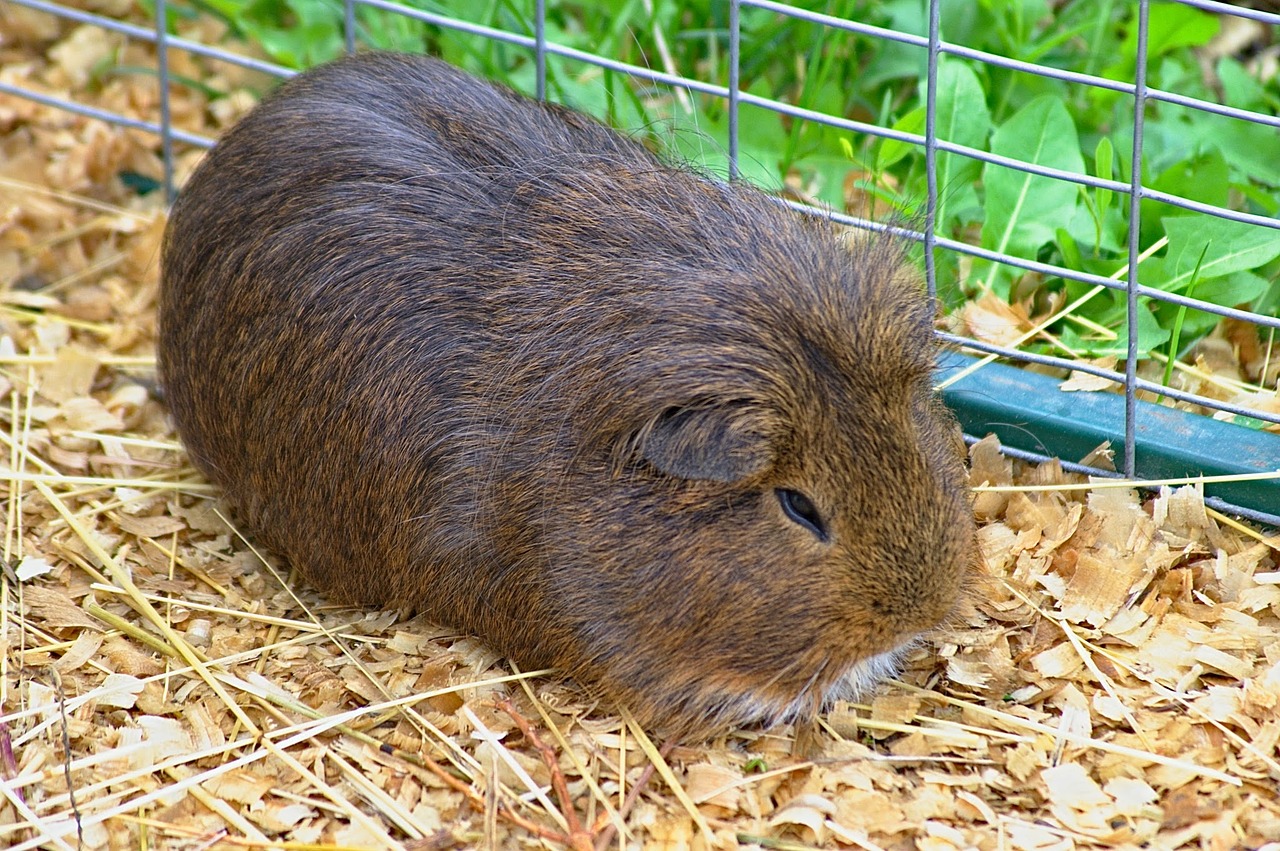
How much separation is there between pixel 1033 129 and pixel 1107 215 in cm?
33

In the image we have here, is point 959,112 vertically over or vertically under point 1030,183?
over

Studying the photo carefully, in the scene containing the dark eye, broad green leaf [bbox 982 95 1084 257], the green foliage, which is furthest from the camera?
broad green leaf [bbox 982 95 1084 257]

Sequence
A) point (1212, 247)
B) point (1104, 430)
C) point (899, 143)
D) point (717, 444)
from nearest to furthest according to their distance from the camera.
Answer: point (717, 444), point (1104, 430), point (1212, 247), point (899, 143)

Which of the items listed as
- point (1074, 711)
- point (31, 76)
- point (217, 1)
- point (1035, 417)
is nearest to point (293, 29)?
point (217, 1)

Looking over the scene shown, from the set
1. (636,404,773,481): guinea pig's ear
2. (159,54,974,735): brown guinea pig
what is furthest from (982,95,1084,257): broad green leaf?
(636,404,773,481): guinea pig's ear

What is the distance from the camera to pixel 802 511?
2.86 m

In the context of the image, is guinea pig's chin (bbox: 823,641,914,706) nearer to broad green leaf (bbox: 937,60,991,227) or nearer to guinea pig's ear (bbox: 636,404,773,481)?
guinea pig's ear (bbox: 636,404,773,481)

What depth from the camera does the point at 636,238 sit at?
302 centimetres

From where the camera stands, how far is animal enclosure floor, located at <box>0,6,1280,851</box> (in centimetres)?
284

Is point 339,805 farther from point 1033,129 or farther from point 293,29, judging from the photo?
point 293,29

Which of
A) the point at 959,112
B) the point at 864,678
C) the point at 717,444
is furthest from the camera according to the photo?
the point at 959,112

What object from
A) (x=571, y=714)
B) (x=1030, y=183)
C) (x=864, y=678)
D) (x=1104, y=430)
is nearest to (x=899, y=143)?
(x=1030, y=183)

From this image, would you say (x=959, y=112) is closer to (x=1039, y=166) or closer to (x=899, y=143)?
(x=899, y=143)

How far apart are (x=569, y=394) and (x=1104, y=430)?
1.49 metres
